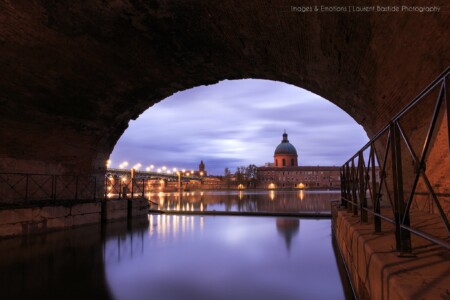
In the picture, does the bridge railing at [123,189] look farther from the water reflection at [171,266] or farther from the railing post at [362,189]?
the railing post at [362,189]

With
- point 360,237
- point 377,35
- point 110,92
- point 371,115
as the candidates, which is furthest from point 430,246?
point 110,92

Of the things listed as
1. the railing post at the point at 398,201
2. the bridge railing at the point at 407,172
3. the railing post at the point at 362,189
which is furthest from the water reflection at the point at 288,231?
the railing post at the point at 398,201

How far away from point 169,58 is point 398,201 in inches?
317

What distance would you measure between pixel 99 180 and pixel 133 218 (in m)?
2.07

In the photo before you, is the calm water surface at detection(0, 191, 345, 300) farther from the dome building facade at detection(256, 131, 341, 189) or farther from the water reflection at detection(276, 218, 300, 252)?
the dome building facade at detection(256, 131, 341, 189)

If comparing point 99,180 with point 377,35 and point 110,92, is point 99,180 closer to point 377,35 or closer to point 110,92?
point 110,92

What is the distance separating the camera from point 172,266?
6102 millimetres

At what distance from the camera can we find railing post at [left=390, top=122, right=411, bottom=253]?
2645mm

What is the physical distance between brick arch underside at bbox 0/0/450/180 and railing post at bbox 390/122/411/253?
2273 millimetres

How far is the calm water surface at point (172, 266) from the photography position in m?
4.71

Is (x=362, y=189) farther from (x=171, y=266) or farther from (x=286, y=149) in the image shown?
(x=286, y=149)

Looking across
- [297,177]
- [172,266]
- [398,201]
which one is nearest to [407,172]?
[398,201]

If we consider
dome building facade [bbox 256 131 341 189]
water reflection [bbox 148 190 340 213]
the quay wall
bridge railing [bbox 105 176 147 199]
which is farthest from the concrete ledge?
dome building facade [bbox 256 131 341 189]

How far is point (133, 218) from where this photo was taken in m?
14.5
